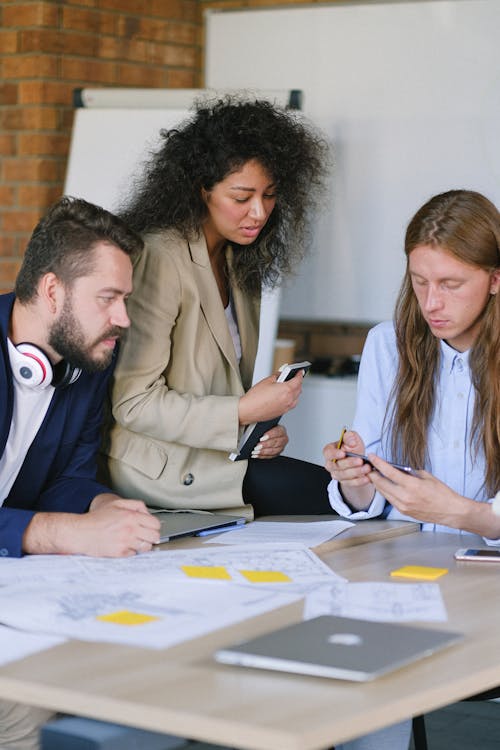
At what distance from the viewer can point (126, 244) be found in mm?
2742

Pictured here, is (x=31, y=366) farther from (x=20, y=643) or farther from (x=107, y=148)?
(x=107, y=148)

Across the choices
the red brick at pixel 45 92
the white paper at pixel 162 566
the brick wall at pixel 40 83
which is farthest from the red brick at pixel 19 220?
the white paper at pixel 162 566

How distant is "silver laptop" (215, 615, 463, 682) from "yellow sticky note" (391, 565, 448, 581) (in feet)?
1.32

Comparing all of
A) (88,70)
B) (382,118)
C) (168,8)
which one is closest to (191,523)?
(382,118)

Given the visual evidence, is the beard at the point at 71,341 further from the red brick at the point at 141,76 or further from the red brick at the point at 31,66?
the red brick at the point at 141,76

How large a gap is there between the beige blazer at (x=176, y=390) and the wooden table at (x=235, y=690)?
1.13 m

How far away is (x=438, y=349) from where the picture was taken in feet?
9.14

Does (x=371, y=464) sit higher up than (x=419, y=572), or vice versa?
(x=371, y=464)

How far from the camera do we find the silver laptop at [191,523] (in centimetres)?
250

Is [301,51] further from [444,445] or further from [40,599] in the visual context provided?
[40,599]

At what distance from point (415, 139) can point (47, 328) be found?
241cm

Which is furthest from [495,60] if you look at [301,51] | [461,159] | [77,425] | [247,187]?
[77,425]

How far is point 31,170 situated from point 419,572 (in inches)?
124

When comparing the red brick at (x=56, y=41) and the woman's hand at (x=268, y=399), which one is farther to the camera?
the red brick at (x=56, y=41)
